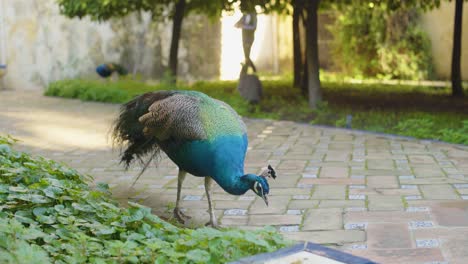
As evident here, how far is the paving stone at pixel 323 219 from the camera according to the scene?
5.45 metres

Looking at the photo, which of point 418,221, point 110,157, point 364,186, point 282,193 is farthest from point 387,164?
point 110,157

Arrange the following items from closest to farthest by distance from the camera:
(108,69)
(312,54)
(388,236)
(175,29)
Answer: (388,236) < (312,54) < (175,29) < (108,69)

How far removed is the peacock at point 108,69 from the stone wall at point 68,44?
697 millimetres

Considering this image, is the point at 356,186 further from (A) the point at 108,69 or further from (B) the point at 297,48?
(A) the point at 108,69

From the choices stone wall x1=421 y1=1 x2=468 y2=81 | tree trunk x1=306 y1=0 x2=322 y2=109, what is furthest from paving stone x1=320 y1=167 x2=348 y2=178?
stone wall x1=421 y1=1 x2=468 y2=81

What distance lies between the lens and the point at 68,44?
51.9 ft

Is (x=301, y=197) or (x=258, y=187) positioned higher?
(x=258, y=187)

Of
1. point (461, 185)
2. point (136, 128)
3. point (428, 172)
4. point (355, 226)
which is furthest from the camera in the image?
point (428, 172)

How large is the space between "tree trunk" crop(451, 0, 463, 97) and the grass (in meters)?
0.21

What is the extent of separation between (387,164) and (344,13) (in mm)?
9729

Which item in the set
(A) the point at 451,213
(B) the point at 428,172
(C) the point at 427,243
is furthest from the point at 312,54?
(C) the point at 427,243

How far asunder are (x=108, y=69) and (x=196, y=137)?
33.4 feet

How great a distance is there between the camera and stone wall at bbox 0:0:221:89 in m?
15.8

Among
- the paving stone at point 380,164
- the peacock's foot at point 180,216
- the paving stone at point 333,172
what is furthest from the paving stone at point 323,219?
the paving stone at point 380,164
